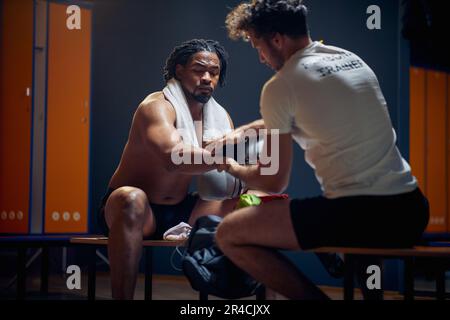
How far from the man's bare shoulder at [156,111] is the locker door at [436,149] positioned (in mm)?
2989

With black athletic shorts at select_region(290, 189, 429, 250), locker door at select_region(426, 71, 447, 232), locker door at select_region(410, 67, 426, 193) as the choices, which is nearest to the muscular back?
black athletic shorts at select_region(290, 189, 429, 250)

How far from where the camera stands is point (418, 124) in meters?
4.86

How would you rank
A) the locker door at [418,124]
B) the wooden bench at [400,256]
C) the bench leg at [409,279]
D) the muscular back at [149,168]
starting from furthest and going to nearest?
1. the locker door at [418,124]
2. the muscular back at [149,168]
3. the bench leg at [409,279]
4. the wooden bench at [400,256]

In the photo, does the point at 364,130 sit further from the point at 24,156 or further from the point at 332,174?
the point at 24,156

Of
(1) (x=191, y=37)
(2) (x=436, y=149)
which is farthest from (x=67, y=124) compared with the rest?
(2) (x=436, y=149)

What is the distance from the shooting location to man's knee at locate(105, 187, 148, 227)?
7.40 feet

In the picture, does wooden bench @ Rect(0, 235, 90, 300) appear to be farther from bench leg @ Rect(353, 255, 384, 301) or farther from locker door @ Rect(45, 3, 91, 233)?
bench leg @ Rect(353, 255, 384, 301)

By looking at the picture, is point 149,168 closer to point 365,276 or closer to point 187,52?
point 187,52

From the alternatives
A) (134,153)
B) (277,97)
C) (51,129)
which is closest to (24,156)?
(51,129)

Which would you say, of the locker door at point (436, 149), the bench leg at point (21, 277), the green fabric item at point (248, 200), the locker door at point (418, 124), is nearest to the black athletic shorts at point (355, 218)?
the green fabric item at point (248, 200)

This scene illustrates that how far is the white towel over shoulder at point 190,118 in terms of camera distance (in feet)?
8.54

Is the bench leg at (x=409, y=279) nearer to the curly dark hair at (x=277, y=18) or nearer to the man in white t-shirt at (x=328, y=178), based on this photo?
the man in white t-shirt at (x=328, y=178)

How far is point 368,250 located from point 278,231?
1.01 feet

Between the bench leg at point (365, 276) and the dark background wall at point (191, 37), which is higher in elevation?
the dark background wall at point (191, 37)
